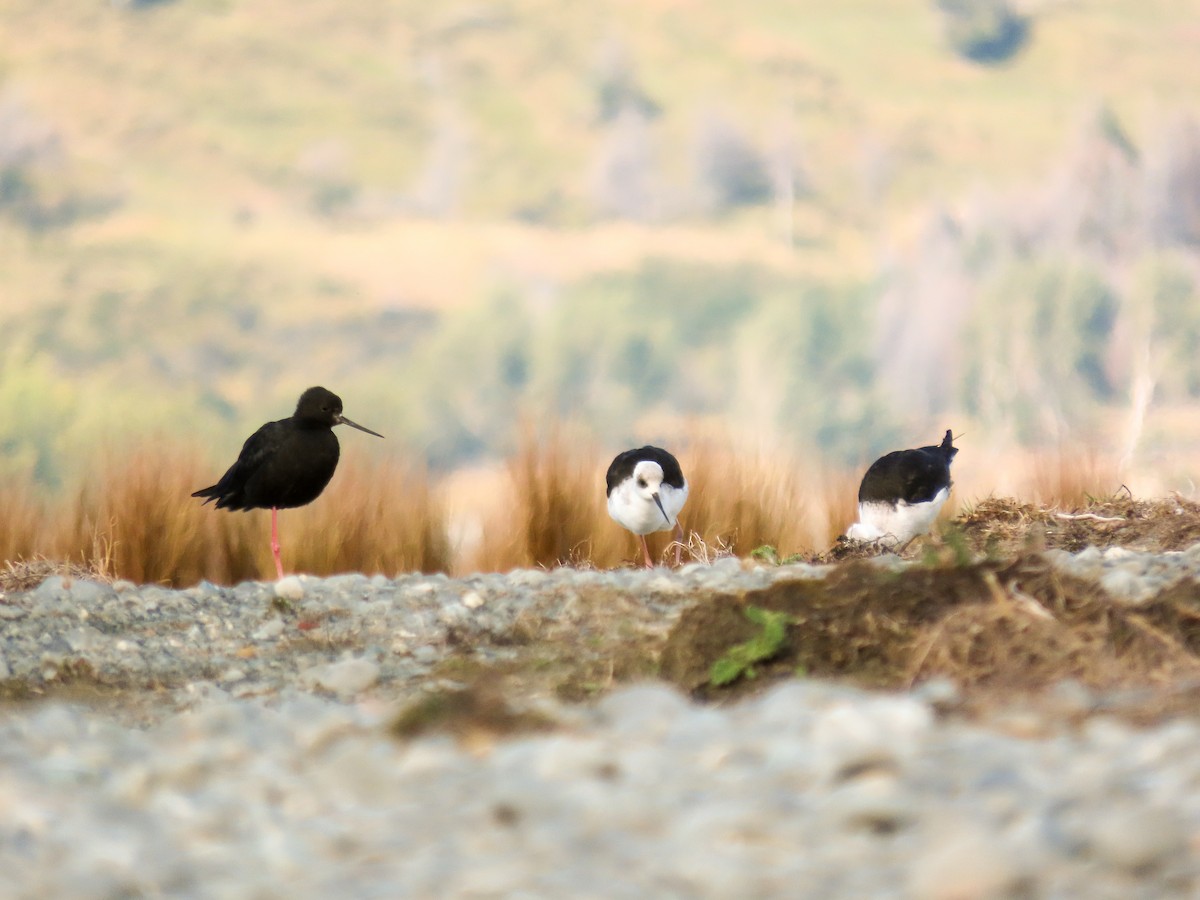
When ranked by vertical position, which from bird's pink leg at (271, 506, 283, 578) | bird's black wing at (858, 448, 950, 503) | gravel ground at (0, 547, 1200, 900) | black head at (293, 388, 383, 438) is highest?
black head at (293, 388, 383, 438)

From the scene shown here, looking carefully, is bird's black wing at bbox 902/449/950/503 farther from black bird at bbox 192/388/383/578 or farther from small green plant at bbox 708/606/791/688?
black bird at bbox 192/388/383/578

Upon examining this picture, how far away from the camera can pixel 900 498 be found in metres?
6.69

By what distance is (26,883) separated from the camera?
2779 mm

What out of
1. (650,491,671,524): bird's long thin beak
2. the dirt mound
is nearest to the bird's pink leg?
(650,491,671,524): bird's long thin beak

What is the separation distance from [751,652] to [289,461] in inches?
143

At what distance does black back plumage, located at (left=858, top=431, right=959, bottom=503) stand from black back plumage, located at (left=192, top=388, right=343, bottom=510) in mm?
2757

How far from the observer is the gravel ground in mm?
2459

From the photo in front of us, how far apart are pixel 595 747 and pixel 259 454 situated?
4467 mm

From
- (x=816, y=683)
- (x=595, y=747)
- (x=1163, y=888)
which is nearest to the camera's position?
(x=1163, y=888)

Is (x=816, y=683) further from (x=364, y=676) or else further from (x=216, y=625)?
(x=216, y=625)

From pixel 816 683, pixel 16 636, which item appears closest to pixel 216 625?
pixel 16 636

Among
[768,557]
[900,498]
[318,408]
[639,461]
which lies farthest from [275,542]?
[900,498]

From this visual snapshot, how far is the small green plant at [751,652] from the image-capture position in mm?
4121

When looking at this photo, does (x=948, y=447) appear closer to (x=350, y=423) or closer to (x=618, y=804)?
(x=350, y=423)
